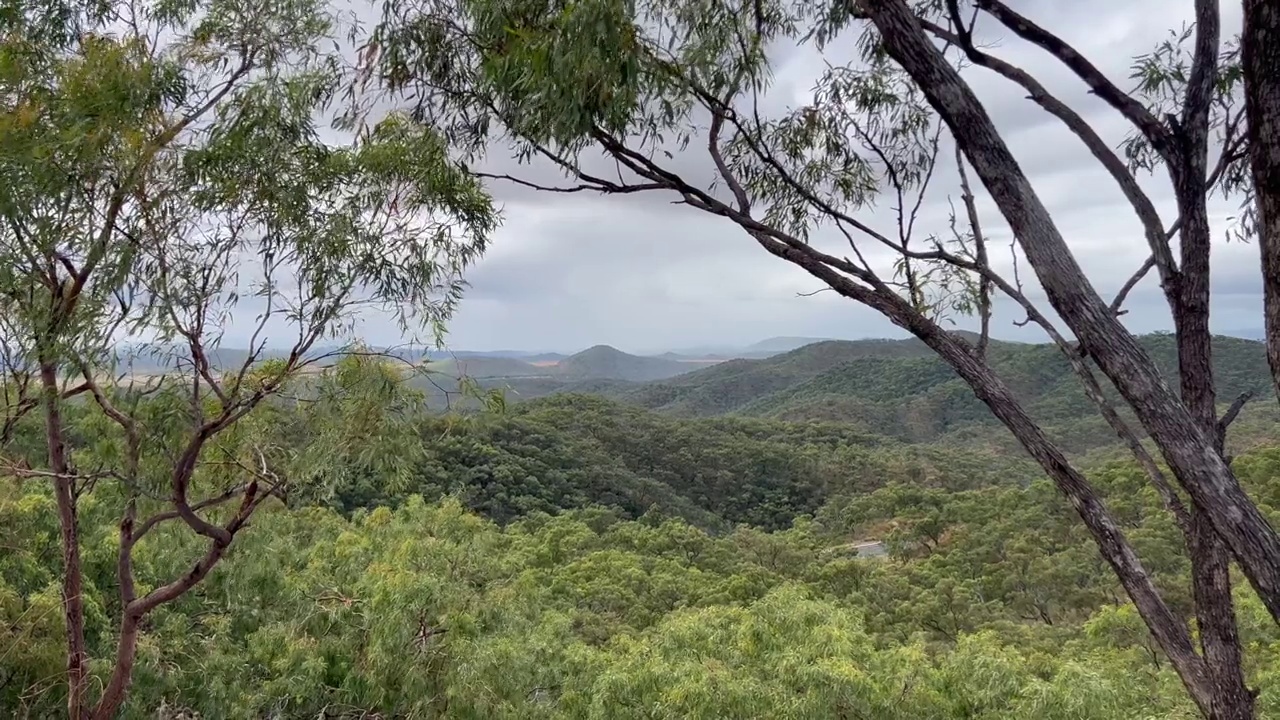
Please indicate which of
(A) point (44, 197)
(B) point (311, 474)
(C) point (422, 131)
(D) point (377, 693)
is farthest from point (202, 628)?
(C) point (422, 131)

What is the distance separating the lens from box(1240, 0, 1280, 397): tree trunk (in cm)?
126

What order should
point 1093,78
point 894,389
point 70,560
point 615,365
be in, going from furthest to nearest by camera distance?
1. point 615,365
2. point 894,389
3. point 70,560
4. point 1093,78

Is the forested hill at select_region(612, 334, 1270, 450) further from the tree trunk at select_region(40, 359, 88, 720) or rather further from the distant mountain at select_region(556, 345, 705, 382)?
the distant mountain at select_region(556, 345, 705, 382)

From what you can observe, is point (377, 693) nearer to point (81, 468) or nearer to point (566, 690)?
point (566, 690)

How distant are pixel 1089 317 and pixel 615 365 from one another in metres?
149

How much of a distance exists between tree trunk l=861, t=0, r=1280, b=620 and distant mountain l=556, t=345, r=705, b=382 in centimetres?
12589

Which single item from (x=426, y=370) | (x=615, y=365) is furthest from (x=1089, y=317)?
(x=615, y=365)

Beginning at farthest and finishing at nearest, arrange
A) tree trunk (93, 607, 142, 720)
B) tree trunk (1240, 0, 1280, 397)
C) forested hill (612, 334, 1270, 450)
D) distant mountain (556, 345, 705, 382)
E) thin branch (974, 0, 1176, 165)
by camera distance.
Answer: distant mountain (556, 345, 705, 382) < forested hill (612, 334, 1270, 450) < tree trunk (93, 607, 142, 720) < thin branch (974, 0, 1176, 165) < tree trunk (1240, 0, 1280, 397)

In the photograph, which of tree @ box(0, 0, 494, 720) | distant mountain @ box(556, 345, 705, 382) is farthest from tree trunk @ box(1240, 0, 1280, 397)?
distant mountain @ box(556, 345, 705, 382)

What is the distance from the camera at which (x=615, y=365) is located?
15088 cm

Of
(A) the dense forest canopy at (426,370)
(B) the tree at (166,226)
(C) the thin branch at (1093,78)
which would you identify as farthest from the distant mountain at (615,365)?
(C) the thin branch at (1093,78)

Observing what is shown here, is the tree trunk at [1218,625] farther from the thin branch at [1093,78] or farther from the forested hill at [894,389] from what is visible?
the forested hill at [894,389]

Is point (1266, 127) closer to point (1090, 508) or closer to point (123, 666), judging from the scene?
point (1090, 508)

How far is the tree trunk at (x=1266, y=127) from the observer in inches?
49.7
